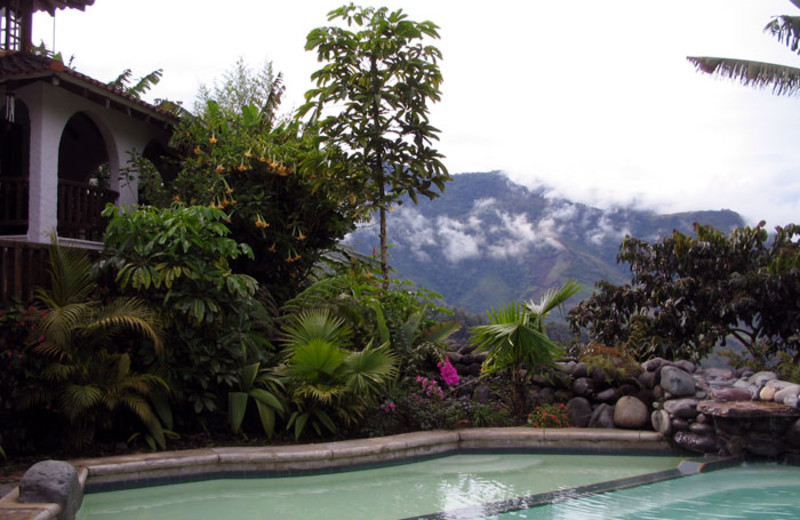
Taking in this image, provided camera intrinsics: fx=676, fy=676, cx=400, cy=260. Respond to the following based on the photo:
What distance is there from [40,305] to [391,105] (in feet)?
19.4

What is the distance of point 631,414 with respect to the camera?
8.26 m

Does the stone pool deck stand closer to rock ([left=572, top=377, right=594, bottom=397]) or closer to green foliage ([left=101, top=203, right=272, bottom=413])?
rock ([left=572, top=377, right=594, bottom=397])

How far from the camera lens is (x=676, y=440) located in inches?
307

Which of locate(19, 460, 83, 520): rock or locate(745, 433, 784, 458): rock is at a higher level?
locate(19, 460, 83, 520): rock

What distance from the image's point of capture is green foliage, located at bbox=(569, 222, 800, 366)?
10.6 meters

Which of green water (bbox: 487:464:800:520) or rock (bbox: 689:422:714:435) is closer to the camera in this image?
green water (bbox: 487:464:800:520)

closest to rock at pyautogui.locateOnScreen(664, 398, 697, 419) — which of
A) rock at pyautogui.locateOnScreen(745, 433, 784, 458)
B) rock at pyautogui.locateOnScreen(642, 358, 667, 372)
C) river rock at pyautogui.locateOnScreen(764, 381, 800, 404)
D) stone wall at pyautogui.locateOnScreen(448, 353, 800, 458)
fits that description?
stone wall at pyautogui.locateOnScreen(448, 353, 800, 458)

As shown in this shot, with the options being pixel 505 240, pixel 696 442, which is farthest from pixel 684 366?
pixel 505 240

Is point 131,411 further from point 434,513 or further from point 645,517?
point 645,517

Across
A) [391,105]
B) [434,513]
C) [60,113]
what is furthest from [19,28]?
[434,513]

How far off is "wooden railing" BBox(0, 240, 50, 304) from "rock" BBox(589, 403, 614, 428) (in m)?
6.57

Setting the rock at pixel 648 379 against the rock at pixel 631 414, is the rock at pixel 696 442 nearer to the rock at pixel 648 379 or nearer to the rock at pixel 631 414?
the rock at pixel 631 414

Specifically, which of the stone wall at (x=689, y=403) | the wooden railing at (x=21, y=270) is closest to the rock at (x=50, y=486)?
the wooden railing at (x=21, y=270)

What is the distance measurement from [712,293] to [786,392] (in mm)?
3809
